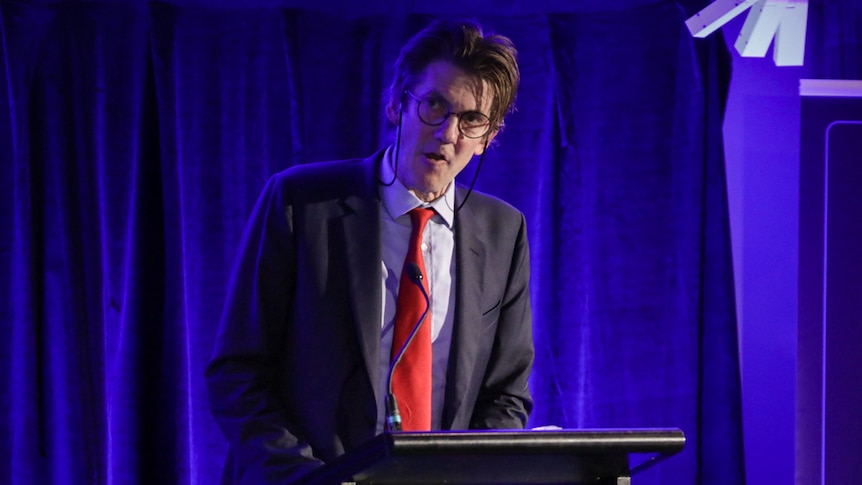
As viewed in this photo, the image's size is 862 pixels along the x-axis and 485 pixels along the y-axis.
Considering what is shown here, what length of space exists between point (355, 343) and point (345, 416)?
5.4 inches

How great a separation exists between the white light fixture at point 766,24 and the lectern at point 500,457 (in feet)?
7.02

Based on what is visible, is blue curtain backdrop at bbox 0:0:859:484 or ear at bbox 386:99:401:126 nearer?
ear at bbox 386:99:401:126

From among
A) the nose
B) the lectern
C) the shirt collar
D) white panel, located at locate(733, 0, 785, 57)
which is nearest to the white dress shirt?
the shirt collar

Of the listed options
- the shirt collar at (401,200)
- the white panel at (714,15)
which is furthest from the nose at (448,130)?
the white panel at (714,15)

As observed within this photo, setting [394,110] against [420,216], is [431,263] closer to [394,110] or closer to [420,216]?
[420,216]

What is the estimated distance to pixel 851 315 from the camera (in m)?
3.42

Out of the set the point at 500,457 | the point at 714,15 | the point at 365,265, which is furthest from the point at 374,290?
the point at 714,15

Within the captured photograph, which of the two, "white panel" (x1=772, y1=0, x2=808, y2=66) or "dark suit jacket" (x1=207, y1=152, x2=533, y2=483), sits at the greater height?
"white panel" (x1=772, y1=0, x2=808, y2=66)

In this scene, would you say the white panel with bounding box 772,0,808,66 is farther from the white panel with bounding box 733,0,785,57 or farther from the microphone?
the microphone

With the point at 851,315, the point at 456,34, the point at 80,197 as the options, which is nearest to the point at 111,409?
the point at 80,197

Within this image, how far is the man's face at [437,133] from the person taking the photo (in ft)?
6.70

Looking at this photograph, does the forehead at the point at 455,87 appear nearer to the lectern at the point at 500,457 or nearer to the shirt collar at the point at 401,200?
the shirt collar at the point at 401,200

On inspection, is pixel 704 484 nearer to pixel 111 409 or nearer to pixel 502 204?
pixel 502 204

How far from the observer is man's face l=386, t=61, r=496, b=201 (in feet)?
6.70
